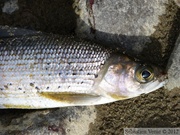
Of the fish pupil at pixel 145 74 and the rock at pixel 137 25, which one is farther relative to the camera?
the rock at pixel 137 25

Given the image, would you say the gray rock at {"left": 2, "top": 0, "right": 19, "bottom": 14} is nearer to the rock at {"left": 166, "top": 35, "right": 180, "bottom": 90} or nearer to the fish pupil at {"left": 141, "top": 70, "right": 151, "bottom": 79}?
the fish pupil at {"left": 141, "top": 70, "right": 151, "bottom": 79}

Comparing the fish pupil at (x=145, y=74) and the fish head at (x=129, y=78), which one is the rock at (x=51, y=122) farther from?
the fish pupil at (x=145, y=74)

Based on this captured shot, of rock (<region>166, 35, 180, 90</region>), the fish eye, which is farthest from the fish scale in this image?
rock (<region>166, 35, 180, 90</region>)

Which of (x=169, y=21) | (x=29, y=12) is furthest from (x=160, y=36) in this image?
(x=29, y=12)

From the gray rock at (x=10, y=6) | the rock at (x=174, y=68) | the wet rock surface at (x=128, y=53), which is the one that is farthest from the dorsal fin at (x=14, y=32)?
the rock at (x=174, y=68)

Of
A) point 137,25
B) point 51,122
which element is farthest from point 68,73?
point 137,25

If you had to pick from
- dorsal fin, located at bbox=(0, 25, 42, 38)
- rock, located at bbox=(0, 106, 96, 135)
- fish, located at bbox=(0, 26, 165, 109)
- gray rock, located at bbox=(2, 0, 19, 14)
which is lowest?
rock, located at bbox=(0, 106, 96, 135)

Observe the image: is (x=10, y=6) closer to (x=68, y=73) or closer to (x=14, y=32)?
(x=14, y=32)
